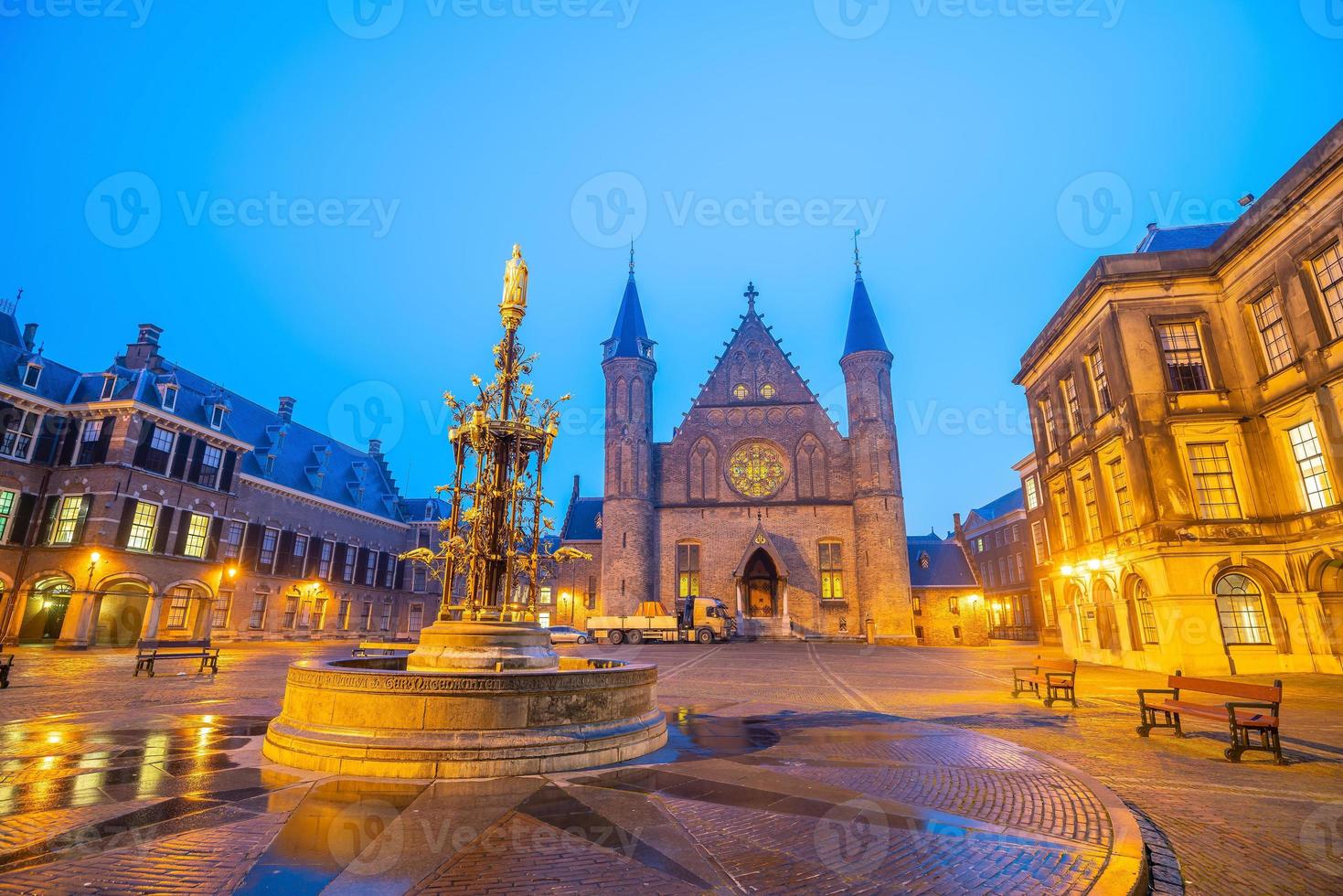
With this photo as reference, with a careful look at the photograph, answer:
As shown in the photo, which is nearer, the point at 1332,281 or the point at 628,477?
the point at 1332,281

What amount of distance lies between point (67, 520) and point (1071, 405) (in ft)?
125

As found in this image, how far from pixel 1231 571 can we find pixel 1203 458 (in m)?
2.96

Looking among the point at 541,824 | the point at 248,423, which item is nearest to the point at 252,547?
the point at 248,423

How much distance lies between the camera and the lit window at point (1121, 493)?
17844mm

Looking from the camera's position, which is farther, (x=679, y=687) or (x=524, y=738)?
(x=679, y=687)

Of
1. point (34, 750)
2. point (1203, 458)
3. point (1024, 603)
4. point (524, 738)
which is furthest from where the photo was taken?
point (1024, 603)

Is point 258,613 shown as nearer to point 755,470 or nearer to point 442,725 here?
point 755,470

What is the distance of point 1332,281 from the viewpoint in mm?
14242

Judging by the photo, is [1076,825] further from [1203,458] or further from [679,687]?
[1203,458]

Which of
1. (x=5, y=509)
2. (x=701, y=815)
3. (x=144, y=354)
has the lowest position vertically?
(x=701, y=815)

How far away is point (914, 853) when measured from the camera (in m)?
4.11

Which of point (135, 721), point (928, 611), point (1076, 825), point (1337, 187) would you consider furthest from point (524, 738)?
point (928, 611)

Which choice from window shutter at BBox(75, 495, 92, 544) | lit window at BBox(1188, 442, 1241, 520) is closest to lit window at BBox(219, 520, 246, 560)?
window shutter at BBox(75, 495, 92, 544)

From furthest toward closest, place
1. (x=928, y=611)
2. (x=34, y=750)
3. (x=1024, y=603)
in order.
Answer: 1. (x=1024, y=603)
2. (x=928, y=611)
3. (x=34, y=750)
